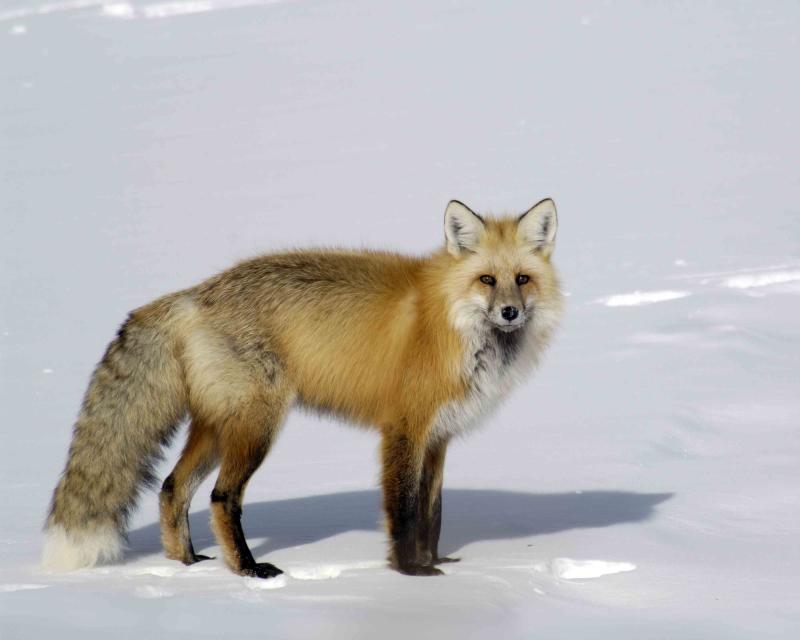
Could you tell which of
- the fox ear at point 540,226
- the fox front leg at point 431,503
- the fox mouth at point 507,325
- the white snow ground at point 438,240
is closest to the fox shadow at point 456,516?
the white snow ground at point 438,240

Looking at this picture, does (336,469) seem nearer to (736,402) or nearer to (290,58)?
(736,402)

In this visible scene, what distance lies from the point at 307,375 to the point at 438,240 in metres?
6.05

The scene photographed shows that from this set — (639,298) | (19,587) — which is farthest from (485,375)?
(639,298)

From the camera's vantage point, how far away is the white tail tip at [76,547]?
4391 mm

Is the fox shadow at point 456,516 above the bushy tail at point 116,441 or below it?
below

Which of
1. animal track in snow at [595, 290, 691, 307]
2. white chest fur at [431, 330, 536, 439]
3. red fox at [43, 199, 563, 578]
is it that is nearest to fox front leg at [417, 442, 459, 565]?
red fox at [43, 199, 563, 578]

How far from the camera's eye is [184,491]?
4.73m

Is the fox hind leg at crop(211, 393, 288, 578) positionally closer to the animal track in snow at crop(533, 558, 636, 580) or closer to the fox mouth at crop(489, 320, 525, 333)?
the fox mouth at crop(489, 320, 525, 333)

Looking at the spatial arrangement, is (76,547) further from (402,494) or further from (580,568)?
(580,568)

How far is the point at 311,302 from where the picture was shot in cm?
473

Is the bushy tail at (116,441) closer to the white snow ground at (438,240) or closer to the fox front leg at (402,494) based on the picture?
the white snow ground at (438,240)

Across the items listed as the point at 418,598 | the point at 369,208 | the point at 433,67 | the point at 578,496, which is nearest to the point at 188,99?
the point at 433,67

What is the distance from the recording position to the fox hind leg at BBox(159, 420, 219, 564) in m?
4.68

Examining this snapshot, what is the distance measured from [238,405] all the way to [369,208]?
679cm
